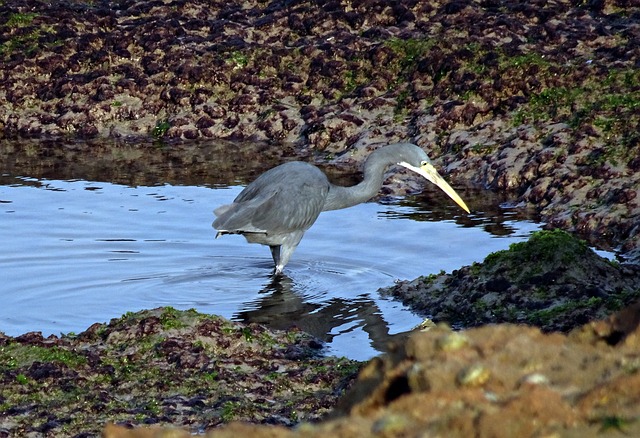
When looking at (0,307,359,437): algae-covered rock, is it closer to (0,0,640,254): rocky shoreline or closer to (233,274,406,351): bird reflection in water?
(233,274,406,351): bird reflection in water

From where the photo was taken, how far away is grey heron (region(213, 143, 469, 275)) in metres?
11.6

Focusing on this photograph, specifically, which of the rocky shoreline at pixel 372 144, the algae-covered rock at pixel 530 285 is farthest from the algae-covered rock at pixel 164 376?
the algae-covered rock at pixel 530 285

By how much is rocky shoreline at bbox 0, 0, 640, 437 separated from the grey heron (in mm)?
1700

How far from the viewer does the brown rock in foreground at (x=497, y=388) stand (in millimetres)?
2586

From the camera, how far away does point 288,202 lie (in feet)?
38.2

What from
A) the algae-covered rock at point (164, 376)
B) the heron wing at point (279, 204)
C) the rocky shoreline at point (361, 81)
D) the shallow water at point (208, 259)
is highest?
the rocky shoreline at point (361, 81)

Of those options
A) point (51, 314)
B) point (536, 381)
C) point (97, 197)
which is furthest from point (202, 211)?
point (536, 381)

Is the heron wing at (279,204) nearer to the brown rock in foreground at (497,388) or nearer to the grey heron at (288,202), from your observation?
the grey heron at (288,202)

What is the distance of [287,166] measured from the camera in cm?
1205

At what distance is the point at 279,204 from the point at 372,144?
5874mm

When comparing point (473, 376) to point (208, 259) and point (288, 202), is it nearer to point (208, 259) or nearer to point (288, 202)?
point (288, 202)

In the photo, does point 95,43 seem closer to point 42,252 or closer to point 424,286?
point 42,252

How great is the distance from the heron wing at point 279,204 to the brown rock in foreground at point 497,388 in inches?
323

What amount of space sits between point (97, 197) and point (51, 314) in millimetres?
5233
